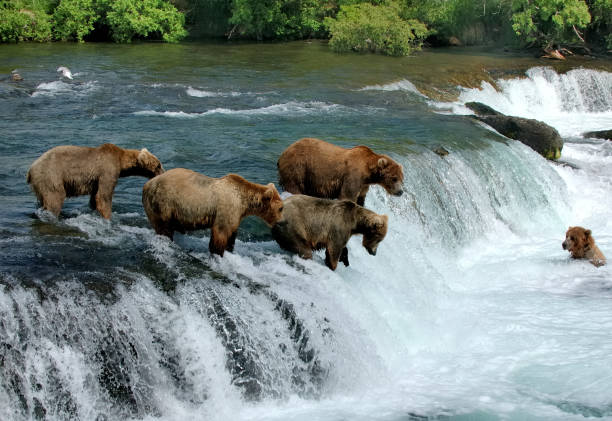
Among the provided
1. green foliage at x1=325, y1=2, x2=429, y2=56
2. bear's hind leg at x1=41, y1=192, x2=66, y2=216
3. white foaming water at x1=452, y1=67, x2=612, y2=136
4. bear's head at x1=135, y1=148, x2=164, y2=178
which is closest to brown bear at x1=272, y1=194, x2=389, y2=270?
bear's head at x1=135, y1=148, x2=164, y2=178

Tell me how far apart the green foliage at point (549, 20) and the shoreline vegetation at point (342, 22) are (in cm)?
4

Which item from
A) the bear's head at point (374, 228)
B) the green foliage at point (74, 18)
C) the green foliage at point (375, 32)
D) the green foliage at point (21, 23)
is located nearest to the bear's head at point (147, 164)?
the bear's head at point (374, 228)

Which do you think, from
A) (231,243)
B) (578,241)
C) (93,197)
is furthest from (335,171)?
(578,241)

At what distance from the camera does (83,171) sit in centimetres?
754

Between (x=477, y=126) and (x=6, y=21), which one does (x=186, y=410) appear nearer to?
(x=477, y=126)

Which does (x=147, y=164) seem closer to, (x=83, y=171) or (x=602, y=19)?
(x=83, y=171)

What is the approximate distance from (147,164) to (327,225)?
83.3 inches

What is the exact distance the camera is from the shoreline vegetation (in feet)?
88.0

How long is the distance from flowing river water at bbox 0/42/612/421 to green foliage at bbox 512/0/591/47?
38.1 feet

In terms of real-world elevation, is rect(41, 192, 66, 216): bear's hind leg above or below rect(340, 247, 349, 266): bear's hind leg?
above

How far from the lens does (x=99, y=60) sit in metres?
23.0

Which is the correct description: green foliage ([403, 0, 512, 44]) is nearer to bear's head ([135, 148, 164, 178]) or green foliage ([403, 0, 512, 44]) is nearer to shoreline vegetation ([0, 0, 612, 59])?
shoreline vegetation ([0, 0, 612, 59])

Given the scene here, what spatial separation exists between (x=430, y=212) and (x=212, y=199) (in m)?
5.14

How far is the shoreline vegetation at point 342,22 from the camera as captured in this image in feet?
88.0
